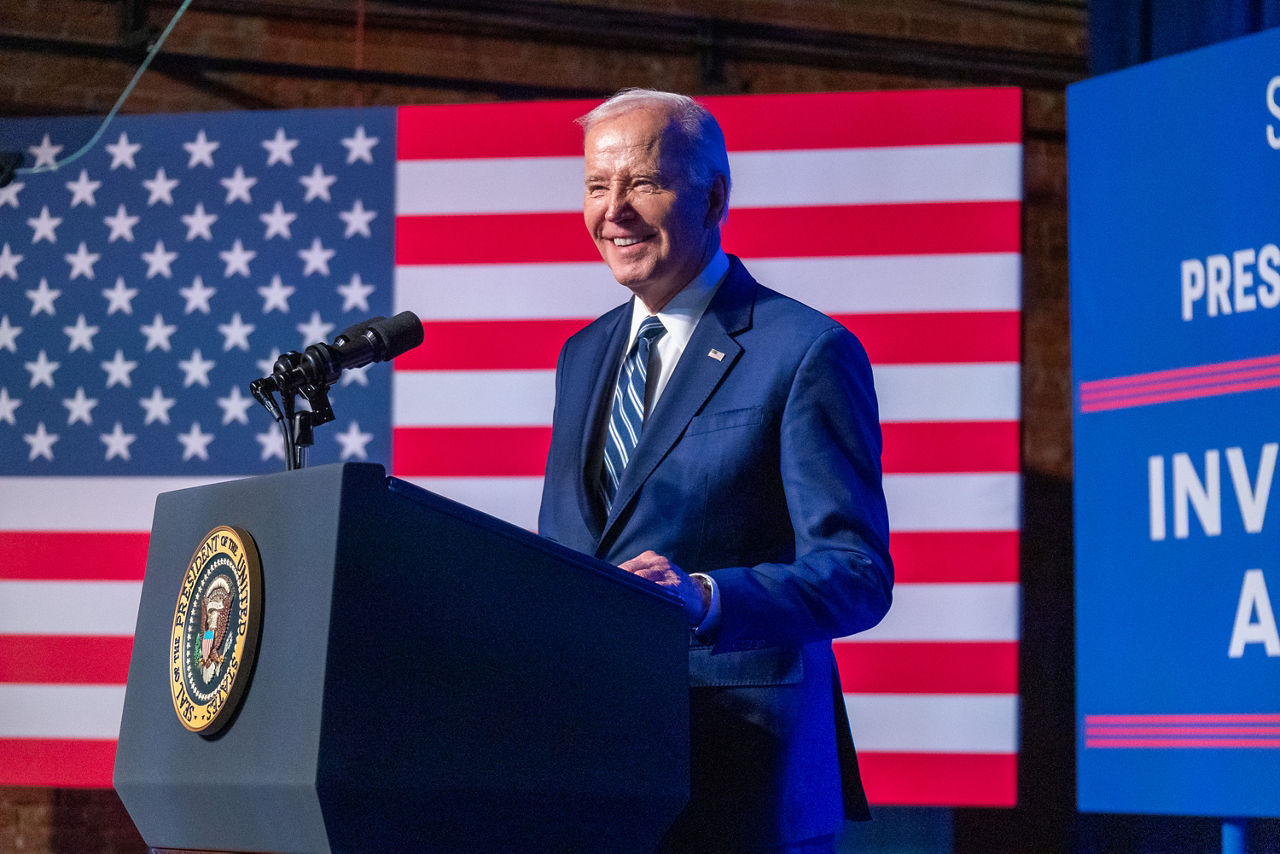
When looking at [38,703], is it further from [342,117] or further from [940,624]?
[940,624]

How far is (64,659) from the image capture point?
315 centimetres

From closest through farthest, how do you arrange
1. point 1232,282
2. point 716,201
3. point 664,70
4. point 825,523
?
point 825,523
point 716,201
point 1232,282
point 664,70

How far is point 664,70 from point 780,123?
1153 mm

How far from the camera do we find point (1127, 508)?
251cm

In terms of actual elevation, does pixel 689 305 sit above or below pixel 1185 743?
above

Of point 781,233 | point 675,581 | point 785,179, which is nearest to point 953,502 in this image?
point 781,233

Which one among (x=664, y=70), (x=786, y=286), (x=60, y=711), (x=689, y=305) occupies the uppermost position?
(x=664, y=70)

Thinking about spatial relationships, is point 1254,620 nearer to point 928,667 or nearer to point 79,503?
point 928,667

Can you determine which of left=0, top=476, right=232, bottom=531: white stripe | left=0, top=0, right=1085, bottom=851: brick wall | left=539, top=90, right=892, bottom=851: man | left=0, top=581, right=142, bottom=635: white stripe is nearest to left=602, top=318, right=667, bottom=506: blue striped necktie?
left=539, top=90, right=892, bottom=851: man

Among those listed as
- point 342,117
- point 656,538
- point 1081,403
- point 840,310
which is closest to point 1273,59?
point 1081,403

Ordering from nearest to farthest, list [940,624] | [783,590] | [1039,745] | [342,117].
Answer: [783,590] → [940,624] → [342,117] → [1039,745]

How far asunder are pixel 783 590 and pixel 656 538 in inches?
6.9

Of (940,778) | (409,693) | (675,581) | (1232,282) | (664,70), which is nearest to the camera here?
(409,693)

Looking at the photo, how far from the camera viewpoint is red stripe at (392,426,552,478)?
3.08m
